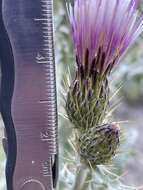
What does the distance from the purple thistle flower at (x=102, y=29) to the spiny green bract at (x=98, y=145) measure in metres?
0.16

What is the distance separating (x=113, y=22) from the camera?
1.21m

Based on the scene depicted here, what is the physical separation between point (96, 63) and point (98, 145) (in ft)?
0.65

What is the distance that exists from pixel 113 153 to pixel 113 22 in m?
0.32

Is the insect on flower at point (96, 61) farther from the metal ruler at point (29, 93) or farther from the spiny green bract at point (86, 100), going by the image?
Answer: the metal ruler at point (29, 93)

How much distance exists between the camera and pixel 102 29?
121cm

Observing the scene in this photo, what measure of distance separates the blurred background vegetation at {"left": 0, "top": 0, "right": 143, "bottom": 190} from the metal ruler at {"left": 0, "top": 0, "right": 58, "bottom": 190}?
13 centimetres

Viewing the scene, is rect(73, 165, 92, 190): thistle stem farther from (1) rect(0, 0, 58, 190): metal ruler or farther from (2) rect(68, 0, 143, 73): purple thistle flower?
(2) rect(68, 0, 143, 73): purple thistle flower

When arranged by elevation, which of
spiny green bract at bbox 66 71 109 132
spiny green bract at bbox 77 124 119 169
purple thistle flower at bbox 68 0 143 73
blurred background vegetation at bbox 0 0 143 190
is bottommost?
blurred background vegetation at bbox 0 0 143 190

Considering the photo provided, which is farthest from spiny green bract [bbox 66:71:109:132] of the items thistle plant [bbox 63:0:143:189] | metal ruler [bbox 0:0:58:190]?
metal ruler [bbox 0:0:58:190]

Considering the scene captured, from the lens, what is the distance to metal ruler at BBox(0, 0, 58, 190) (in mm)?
1068

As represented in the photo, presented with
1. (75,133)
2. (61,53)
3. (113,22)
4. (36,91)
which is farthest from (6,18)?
(61,53)

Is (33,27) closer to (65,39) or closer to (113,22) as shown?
(113,22)

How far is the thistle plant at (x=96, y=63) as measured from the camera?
120cm

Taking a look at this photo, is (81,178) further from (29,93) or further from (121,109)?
(121,109)
